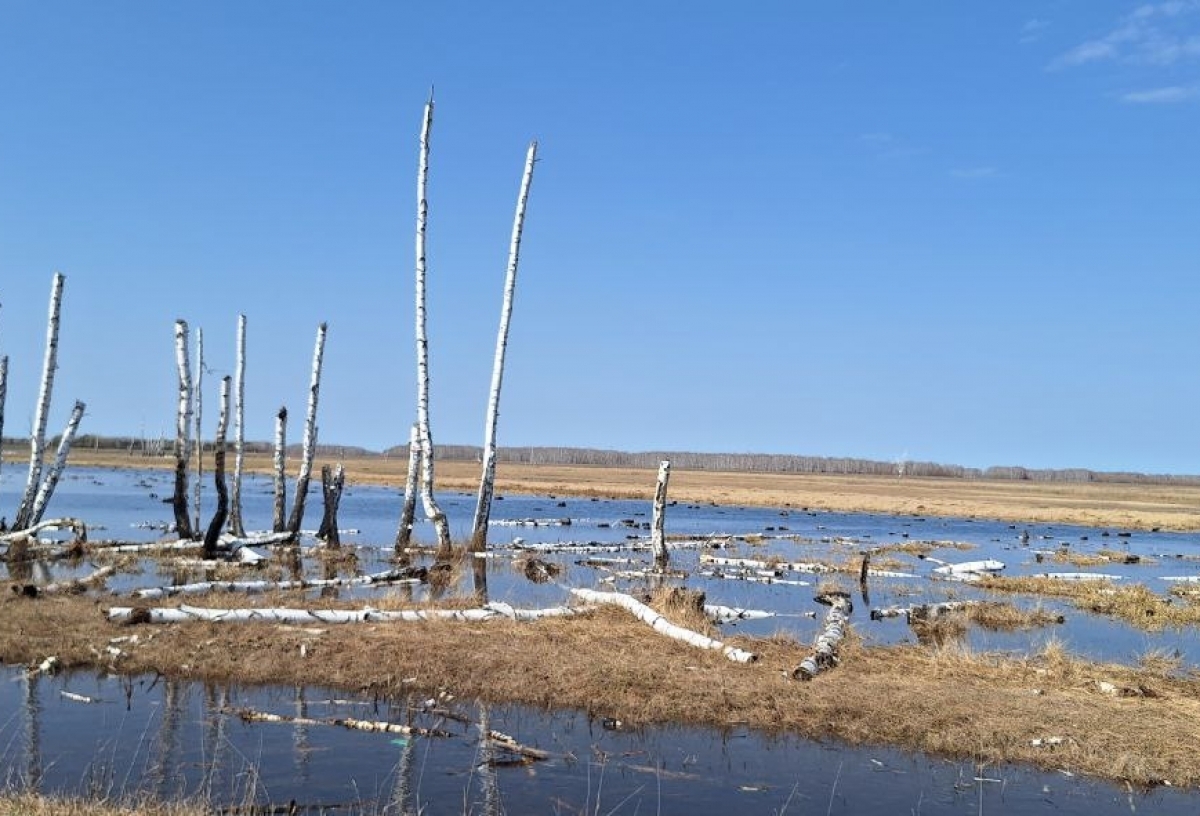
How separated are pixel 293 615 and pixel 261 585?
336 centimetres

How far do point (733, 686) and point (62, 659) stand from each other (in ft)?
29.4

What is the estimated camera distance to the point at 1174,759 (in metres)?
11.0

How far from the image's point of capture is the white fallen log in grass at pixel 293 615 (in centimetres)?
1546

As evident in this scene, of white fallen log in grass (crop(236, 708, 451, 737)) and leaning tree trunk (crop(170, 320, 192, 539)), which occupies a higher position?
leaning tree trunk (crop(170, 320, 192, 539))

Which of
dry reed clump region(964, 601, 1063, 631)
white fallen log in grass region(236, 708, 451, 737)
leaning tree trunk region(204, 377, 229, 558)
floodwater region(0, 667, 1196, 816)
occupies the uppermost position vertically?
leaning tree trunk region(204, 377, 229, 558)

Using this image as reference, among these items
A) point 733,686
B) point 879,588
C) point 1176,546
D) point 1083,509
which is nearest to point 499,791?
point 733,686

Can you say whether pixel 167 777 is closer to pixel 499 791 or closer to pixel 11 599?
pixel 499 791

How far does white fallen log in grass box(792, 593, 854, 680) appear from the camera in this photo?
543 inches

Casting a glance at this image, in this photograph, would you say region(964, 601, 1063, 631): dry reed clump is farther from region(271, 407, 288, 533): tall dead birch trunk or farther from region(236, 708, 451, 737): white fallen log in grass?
region(271, 407, 288, 533): tall dead birch trunk

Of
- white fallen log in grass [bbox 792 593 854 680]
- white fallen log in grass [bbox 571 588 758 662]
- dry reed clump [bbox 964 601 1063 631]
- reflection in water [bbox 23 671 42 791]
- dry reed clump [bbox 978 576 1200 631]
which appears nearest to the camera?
reflection in water [bbox 23 671 42 791]

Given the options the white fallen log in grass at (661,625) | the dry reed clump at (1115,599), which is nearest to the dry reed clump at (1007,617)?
the dry reed clump at (1115,599)

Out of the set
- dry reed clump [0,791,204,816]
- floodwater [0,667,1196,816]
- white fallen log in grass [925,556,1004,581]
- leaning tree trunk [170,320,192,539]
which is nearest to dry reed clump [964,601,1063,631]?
white fallen log in grass [925,556,1004,581]

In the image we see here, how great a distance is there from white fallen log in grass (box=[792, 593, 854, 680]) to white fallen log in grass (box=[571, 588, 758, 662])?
0.89 metres

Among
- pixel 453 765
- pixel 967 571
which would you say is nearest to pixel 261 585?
pixel 453 765
